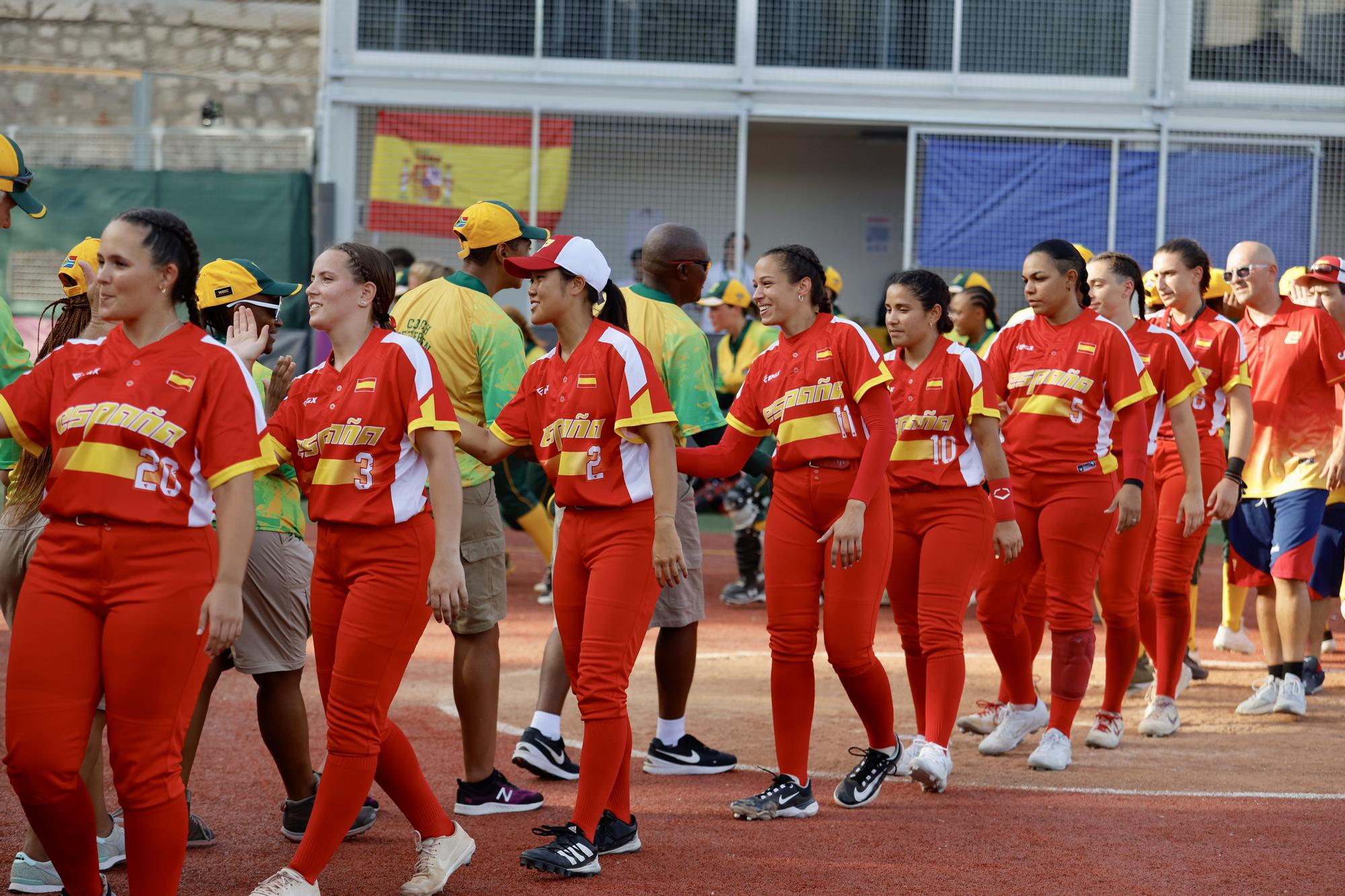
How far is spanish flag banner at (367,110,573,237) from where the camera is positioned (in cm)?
1620

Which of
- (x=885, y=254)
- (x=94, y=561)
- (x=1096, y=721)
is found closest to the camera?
(x=94, y=561)

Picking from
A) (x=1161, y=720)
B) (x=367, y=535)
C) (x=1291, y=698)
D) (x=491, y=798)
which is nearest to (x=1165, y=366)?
(x=1161, y=720)

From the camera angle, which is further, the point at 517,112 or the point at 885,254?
the point at 885,254

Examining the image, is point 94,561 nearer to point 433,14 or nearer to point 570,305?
point 570,305

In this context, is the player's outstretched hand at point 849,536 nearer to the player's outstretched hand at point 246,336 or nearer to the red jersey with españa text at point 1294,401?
the player's outstretched hand at point 246,336

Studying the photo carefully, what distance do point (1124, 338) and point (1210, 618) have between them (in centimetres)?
513

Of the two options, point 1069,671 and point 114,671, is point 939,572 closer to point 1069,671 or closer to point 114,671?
point 1069,671

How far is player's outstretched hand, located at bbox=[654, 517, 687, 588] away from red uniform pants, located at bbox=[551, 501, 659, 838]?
0.13m

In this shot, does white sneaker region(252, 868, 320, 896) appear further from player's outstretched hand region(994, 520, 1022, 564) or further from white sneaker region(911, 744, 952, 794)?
player's outstretched hand region(994, 520, 1022, 564)

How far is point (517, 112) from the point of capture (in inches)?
646

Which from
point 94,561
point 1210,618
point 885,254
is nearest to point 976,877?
point 94,561

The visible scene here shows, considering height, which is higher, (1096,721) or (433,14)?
(433,14)

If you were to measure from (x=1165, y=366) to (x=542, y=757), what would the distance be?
138 inches

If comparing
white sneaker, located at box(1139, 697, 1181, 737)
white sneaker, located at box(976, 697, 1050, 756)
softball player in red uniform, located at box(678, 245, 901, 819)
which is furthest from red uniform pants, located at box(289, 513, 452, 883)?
white sneaker, located at box(1139, 697, 1181, 737)
